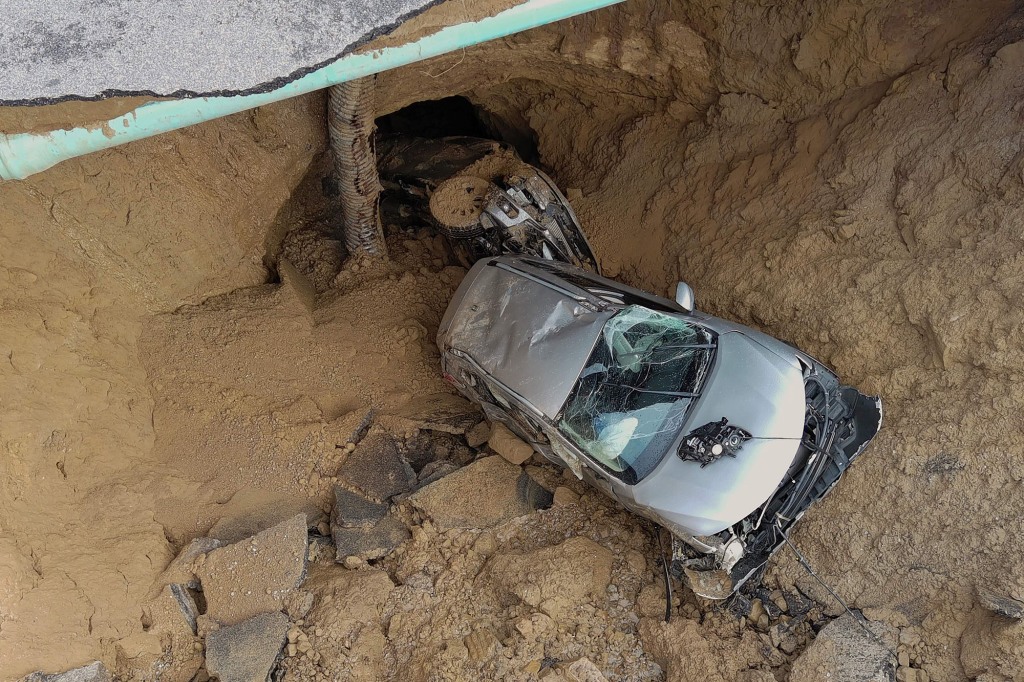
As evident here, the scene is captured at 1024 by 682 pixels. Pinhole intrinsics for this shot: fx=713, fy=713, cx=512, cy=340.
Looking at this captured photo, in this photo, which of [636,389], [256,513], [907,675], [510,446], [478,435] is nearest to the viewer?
[907,675]

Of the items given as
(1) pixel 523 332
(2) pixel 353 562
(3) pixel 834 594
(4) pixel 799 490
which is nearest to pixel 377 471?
(2) pixel 353 562

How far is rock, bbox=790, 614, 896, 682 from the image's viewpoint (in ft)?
14.1

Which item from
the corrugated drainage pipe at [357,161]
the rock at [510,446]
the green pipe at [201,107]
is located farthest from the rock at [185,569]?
the corrugated drainage pipe at [357,161]

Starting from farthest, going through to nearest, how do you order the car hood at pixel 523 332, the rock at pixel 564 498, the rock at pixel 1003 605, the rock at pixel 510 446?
1. the rock at pixel 510 446
2. the rock at pixel 564 498
3. the car hood at pixel 523 332
4. the rock at pixel 1003 605

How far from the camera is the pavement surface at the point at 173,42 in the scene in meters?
2.82

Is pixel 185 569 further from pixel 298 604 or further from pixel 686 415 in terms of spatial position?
pixel 686 415

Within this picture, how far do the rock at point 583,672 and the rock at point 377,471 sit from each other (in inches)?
72.0

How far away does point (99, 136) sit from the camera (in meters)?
2.89

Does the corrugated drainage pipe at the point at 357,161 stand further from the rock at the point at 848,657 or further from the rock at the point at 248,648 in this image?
the rock at the point at 848,657

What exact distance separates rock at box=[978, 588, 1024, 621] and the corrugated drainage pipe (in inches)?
201

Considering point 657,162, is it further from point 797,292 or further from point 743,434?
point 743,434

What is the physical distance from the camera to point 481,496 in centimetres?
540

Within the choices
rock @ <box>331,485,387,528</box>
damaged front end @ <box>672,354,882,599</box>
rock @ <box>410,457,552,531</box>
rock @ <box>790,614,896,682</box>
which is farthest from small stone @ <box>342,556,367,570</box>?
rock @ <box>790,614,896,682</box>

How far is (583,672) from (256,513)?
2.61m
